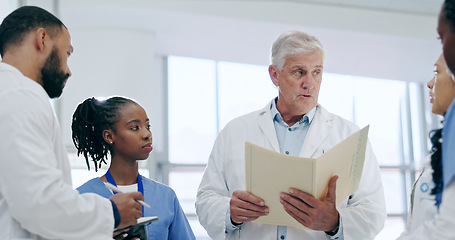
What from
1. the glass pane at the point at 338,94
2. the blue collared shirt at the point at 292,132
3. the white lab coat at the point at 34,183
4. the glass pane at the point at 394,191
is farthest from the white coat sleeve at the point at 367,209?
the glass pane at the point at 394,191

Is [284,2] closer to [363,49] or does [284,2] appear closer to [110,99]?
[363,49]

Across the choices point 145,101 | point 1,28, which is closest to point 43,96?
point 1,28

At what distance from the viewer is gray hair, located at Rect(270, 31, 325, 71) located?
83.8 inches

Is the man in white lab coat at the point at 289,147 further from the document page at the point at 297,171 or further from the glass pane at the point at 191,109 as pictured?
the glass pane at the point at 191,109

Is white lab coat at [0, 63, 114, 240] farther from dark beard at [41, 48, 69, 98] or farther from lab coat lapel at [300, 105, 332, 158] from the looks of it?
lab coat lapel at [300, 105, 332, 158]

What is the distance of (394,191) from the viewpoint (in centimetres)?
776

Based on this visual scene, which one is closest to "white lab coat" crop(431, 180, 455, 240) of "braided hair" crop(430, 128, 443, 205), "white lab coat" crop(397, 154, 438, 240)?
"braided hair" crop(430, 128, 443, 205)

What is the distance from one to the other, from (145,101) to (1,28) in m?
3.92

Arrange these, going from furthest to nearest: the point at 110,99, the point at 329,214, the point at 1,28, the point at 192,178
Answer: the point at 192,178 < the point at 110,99 < the point at 329,214 < the point at 1,28

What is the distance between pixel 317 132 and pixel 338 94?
5.50m

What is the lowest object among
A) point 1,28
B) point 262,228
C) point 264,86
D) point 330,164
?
point 264,86

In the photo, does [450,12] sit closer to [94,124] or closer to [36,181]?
[36,181]

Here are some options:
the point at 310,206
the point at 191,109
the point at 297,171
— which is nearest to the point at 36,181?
the point at 297,171

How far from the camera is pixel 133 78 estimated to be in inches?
212
